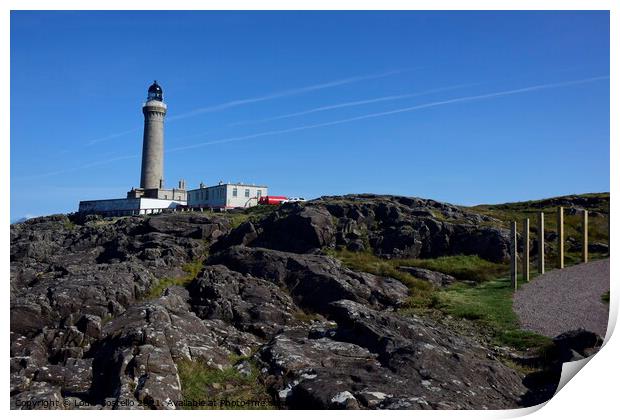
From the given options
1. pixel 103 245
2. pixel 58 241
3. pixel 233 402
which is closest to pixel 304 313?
pixel 233 402

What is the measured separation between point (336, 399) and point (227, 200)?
71.3 meters

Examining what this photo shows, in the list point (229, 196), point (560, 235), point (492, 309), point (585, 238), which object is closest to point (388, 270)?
point (492, 309)

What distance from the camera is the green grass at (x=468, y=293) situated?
21.2 metres

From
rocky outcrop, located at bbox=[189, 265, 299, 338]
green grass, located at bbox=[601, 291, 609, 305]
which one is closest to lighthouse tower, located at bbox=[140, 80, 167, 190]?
rocky outcrop, located at bbox=[189, 265, 299, 338]

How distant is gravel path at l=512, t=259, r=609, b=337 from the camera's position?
816 inches

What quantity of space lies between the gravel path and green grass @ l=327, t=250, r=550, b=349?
74 centimetres

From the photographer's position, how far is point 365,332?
710 inches

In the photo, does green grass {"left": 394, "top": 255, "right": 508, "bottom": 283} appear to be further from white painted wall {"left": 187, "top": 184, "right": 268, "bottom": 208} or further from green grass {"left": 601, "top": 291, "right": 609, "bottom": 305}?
white painted wall {"left": 187, "top": 184, "right": 268, "bottom": 208}

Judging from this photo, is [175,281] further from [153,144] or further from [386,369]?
[153,144]

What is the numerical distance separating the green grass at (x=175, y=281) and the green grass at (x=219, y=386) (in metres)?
11.3

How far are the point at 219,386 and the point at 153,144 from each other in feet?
318

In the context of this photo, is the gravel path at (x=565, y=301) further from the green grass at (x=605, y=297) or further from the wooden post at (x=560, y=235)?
the wooden post at (x=560, y=235)

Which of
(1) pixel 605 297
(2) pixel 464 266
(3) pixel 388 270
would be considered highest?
(2) pixel 464 266

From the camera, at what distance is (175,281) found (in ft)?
97.9
